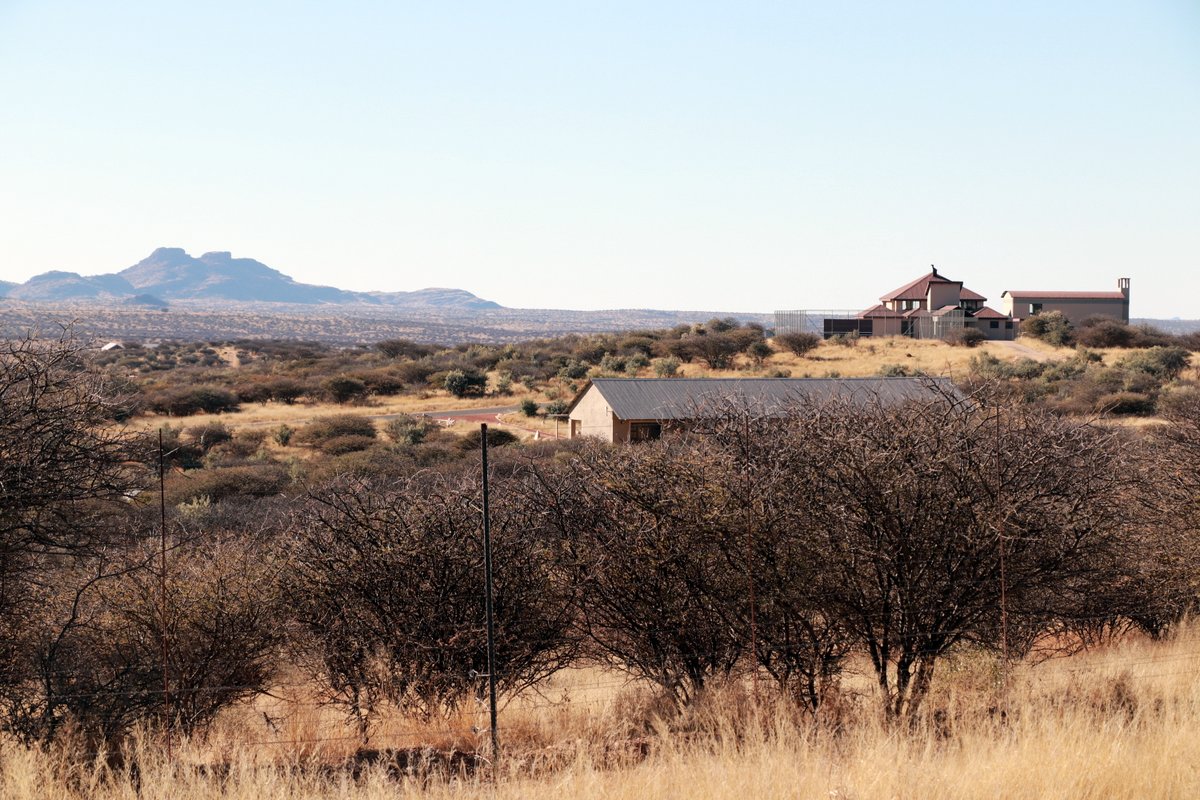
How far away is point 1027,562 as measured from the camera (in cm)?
999

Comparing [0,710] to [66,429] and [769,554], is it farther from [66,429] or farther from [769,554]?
[769,554]

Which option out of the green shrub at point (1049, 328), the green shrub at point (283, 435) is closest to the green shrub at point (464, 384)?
the green shrub at point (283, 435)

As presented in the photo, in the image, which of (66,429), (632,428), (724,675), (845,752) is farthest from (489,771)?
(632,428)

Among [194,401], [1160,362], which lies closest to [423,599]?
[194,401]

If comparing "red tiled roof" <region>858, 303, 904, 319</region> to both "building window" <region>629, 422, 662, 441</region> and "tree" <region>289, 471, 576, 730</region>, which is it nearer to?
"building window" <region>629, 422, 662, 441</region>

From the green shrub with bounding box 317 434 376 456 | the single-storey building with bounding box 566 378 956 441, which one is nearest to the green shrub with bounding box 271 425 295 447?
the green shrub with bounding box 317 434 376 456

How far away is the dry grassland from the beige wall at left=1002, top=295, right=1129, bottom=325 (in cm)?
7039

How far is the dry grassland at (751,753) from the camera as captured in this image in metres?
6.39

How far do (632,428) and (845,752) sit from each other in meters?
25.1

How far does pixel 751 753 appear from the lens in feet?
22.7

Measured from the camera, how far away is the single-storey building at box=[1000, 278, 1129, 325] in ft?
247

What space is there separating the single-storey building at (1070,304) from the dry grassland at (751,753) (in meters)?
70.3

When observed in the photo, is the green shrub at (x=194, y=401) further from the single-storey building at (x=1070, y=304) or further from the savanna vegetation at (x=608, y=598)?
the single-storey building at (x=1070, y=304)

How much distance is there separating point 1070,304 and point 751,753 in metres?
76.5
